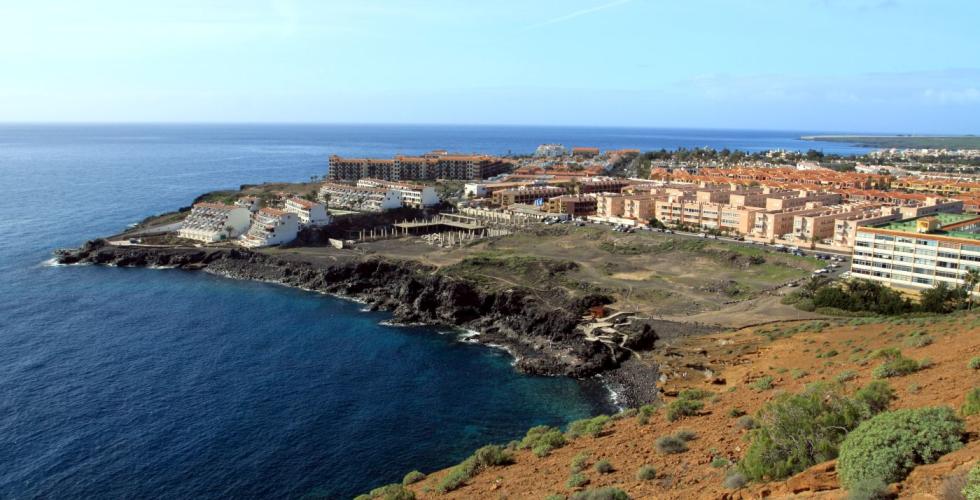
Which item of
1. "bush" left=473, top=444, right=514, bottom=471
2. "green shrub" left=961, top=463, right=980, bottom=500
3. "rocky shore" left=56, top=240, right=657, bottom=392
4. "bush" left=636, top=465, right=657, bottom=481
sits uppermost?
"green shrub" left=961, top=463, right=980, bottom=500

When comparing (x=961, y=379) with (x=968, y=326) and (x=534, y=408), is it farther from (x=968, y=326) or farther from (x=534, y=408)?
(x=534, y=408)

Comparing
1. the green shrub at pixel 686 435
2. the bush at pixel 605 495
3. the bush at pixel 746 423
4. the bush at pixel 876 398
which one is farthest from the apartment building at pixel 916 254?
the bush at pixel 605 495

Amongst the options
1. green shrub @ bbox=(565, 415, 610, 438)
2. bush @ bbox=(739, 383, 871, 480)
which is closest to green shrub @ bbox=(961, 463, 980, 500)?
bush @ bbox=(739, 383, 871, 480)

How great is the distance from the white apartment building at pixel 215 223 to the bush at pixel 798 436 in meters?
81.6

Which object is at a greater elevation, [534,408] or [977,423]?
[977,423]

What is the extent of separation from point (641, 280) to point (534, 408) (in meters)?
27.3

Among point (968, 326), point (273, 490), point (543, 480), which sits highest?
point (968, 326)

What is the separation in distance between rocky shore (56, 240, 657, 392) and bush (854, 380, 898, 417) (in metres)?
19.3

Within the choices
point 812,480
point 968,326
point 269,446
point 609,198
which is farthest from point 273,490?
point 609,198

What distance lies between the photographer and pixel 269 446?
35375 millimetres

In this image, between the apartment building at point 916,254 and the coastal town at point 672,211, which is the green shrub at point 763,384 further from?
the apartment building at point 916,254

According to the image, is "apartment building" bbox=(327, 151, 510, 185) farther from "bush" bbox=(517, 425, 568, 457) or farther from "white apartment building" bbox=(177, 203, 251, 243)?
"bush" bbox=(517, 425, 568, 457)

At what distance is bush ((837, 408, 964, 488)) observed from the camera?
47.5 ft

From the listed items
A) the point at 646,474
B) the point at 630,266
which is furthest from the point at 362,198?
the point at 646,474
